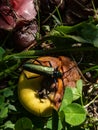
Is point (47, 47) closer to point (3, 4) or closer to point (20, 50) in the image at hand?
point (20, 50)

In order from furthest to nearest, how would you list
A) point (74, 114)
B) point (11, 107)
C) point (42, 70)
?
point (11, 107), point (42, 70), point (74, 114)

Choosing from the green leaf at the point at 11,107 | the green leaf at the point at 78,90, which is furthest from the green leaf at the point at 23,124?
the green leaf at the point at 78,90

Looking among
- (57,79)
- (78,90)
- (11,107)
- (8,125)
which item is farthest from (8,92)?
(78,90)

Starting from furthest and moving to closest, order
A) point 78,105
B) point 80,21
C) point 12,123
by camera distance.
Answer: point 80,21 → point 12,123 → point 78,105

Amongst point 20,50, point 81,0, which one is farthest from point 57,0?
point 20,50

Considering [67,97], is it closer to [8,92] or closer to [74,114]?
[74,114]

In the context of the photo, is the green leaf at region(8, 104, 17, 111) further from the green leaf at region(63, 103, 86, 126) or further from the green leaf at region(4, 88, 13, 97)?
the green leaf at region(63, 103, 86, 126)
